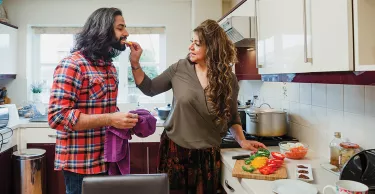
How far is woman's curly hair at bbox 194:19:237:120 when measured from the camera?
1567 mm

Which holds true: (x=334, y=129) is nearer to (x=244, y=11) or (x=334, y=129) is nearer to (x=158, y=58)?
(x=244, y=11)

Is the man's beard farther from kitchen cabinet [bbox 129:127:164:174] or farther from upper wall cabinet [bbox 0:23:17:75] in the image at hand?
upper wall cabinet [bbox 0:23:17:75]

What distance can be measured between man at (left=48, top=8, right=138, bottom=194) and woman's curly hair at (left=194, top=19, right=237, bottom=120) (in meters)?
0.48

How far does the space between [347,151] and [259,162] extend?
425 mm

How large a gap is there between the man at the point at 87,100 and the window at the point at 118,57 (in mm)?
2322

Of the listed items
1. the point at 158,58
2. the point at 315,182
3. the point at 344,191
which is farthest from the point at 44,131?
the point at 344,191

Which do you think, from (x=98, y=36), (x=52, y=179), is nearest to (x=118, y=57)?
(x=52, y=179)

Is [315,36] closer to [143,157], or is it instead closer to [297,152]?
[297,152]

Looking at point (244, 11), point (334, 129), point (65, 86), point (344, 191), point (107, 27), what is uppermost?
point (244, 11)

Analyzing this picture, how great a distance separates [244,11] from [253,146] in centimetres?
100

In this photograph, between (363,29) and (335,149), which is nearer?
(363,29)

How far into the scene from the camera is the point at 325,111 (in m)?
1.63

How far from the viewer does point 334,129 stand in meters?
1.56

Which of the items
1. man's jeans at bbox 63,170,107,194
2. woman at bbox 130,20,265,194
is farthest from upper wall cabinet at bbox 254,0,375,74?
man's jeans at bbox 63,170,107,194
